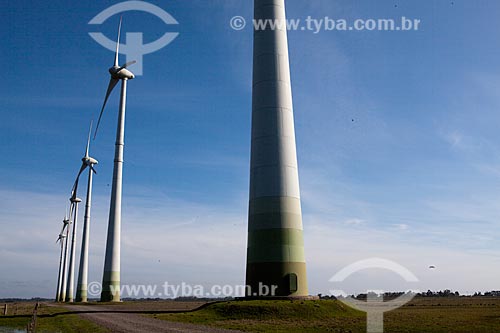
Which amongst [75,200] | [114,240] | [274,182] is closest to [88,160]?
[75,200]

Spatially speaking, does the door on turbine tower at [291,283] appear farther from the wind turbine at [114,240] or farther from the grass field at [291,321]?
the wind turbine at [114,240]

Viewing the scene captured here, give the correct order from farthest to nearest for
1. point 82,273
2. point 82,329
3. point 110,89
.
Result: point 82,273
point 110,89
point 82,329

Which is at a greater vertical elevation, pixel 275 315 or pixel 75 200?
pixel 75 200

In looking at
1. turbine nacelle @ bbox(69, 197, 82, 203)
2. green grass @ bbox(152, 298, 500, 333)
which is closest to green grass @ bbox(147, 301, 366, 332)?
green grass @ bbox(152, 298, 500, 333)

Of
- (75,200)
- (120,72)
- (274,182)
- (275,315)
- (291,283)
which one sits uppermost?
(120,72)

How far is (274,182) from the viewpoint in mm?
46094

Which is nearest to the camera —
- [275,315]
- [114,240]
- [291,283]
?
[275,315]

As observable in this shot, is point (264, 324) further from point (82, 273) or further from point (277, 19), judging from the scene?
point (82, 273)

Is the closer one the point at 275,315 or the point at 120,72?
the point at 275,315

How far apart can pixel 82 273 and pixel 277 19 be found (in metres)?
76.7

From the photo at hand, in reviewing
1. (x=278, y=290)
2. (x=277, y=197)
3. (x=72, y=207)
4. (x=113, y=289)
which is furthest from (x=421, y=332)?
(x=72, y=207)

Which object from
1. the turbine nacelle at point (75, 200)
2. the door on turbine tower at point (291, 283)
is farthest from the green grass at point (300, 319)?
the turbine nacelle at point (75, 200)

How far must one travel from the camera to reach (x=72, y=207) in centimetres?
13925

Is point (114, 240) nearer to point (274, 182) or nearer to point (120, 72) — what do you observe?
point (120, 72)
